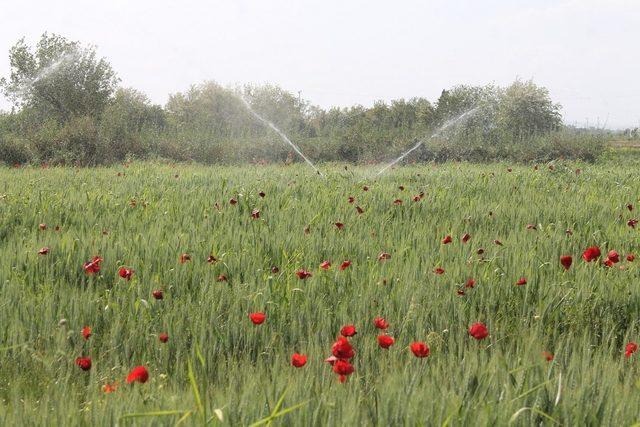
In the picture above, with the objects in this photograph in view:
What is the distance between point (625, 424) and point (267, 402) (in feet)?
3.18

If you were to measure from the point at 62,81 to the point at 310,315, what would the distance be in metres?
35.9

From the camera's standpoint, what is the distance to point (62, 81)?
34906mm

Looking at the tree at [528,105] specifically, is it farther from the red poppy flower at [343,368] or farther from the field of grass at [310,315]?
the red poppy flower at [343,368]

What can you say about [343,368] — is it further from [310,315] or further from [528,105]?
[528,105]

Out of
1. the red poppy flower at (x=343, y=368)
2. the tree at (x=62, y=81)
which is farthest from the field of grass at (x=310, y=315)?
the tree at (x=62, y=81)

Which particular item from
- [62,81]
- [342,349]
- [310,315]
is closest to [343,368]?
[342,349]

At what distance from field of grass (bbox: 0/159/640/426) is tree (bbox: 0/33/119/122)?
98.6ft

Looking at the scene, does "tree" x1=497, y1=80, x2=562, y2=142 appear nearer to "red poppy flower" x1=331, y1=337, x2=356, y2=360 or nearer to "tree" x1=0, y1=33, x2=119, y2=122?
"tree" x1=0, y1=33, x2=119, y2=122

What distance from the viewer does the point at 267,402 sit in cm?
171

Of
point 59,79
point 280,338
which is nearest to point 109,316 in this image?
point 280,338

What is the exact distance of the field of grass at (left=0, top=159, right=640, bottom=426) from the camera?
172cm

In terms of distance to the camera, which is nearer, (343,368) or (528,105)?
(343,368)

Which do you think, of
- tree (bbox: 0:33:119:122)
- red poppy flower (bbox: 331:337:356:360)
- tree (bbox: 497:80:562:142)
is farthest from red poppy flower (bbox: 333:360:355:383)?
tree (bbox: 497:80:562:142)

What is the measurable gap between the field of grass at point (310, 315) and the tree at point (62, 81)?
3005 cm
